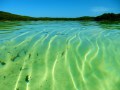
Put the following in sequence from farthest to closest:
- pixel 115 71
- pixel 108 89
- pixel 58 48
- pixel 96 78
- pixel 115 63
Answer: pixel 58 48, pixel 115 63, pixel 115 71, pixel 96 78, pixel 108 89

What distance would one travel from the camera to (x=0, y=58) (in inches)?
139

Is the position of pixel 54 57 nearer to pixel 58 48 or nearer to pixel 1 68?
pixel 58 48

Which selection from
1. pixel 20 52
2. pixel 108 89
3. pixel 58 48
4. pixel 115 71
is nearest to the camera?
pixel 108 89

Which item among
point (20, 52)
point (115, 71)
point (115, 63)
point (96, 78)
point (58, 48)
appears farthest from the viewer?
point (58, 48)

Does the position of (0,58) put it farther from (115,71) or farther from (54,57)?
(115,71)

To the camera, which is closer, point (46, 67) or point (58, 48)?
point (46, 67)

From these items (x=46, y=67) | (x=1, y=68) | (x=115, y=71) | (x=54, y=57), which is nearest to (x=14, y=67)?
(x=1, y=68)

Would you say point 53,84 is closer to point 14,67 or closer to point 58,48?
point 14,67

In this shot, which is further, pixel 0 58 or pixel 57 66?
pixel 0 58

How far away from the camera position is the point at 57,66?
10.5 feet

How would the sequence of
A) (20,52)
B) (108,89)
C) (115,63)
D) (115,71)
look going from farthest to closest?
(20,52)
(115,63)
(115,71)
(108,89)

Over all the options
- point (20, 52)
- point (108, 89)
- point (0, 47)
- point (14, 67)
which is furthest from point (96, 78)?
point (0, 47)

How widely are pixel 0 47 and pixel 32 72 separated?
150cm

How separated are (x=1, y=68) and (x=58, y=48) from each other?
136 cm
